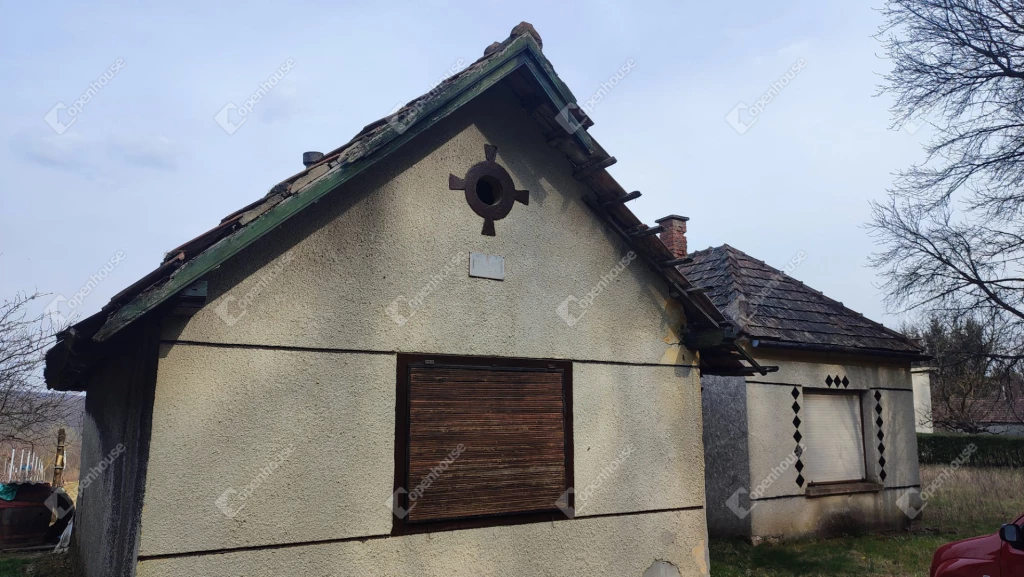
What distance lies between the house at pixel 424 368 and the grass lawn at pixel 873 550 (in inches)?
150

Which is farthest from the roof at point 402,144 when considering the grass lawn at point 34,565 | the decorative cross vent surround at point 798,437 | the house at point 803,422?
the decorative cross vent surround at point 798,437

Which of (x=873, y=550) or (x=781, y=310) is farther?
(x=781, y=310)

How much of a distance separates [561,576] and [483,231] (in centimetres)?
315

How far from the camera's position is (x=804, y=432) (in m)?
11.6

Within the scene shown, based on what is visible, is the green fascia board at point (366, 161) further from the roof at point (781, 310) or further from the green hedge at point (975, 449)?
the green hedge at point (975, 449)

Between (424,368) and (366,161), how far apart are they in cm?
172

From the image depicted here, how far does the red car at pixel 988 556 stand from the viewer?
197 inches

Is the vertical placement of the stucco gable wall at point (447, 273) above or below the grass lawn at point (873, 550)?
above

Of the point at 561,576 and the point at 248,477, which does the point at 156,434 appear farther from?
the point at 561,576

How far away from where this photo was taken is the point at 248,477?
4582 mm

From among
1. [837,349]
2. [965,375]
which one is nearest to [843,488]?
[837,349]

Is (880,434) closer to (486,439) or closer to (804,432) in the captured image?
(804,432)

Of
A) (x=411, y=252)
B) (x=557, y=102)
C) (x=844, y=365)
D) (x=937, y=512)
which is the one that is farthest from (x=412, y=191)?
(x=937, y=512)

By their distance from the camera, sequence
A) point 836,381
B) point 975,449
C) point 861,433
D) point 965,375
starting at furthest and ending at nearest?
point 965,375, point 975,449, point 861,433, point 836,381
